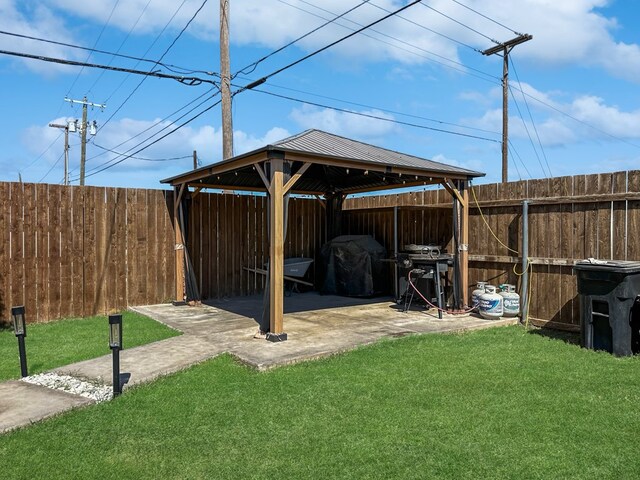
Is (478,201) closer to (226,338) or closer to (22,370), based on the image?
(226,338)

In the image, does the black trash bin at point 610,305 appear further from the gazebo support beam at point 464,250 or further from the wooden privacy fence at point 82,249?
the wooden privacy fence at point 82,249

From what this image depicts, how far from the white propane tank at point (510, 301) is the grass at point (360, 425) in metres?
2.06

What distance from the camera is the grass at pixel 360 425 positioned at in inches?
112

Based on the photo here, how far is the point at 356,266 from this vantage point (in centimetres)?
972

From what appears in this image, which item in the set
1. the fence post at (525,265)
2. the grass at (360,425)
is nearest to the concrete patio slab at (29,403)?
the grass at (360,425)

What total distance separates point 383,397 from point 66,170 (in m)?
27.5

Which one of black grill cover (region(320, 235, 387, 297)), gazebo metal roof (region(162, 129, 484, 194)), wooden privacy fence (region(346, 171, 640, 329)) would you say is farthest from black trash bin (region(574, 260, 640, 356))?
black grill cover (region(320, 235, 387, 297))

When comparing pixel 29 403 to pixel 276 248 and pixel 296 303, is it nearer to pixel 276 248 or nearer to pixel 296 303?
pixel 276 248

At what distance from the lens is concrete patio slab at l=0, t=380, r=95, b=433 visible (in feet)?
11.8

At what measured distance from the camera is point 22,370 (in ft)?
15.2

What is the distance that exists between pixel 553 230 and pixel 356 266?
13.1 feet

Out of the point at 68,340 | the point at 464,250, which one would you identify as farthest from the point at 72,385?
the point at 464,250

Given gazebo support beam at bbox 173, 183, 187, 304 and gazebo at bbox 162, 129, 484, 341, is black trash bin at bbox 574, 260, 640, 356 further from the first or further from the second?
gazebo support beam at bbox 173, 183, 187, 304

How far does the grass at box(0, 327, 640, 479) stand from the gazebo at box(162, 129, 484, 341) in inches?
68.3
